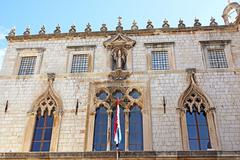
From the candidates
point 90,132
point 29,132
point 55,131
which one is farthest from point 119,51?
point 29,132

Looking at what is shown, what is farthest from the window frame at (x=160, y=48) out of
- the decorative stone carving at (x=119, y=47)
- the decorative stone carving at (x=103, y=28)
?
the decorative stone carving at (x=103, y=28)

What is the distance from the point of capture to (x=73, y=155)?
12.5m

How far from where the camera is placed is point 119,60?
16.7 meters

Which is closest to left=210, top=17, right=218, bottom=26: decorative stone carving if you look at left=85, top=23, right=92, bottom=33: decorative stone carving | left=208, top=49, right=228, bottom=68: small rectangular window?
left=208, top=49, right=228, bottom=68: small rectangular window

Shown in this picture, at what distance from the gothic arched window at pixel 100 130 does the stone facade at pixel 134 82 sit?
44 cm

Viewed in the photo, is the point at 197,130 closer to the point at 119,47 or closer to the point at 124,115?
the point at 124,115

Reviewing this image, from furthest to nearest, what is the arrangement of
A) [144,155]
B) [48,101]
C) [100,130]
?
1. [48,101]
2. [100,130]
3. [144,155]

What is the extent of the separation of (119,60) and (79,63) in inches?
87.2

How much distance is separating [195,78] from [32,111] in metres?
8.23

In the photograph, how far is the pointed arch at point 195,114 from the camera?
14.1 meters

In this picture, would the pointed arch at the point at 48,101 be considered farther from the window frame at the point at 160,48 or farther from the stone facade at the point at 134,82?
the window frame at the point at 160,48

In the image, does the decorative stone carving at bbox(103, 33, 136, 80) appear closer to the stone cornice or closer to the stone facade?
the stone facade

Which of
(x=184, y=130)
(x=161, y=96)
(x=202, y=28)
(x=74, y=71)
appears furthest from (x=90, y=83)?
(x=202, y=28)

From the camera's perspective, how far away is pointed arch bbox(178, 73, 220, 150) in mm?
14102
